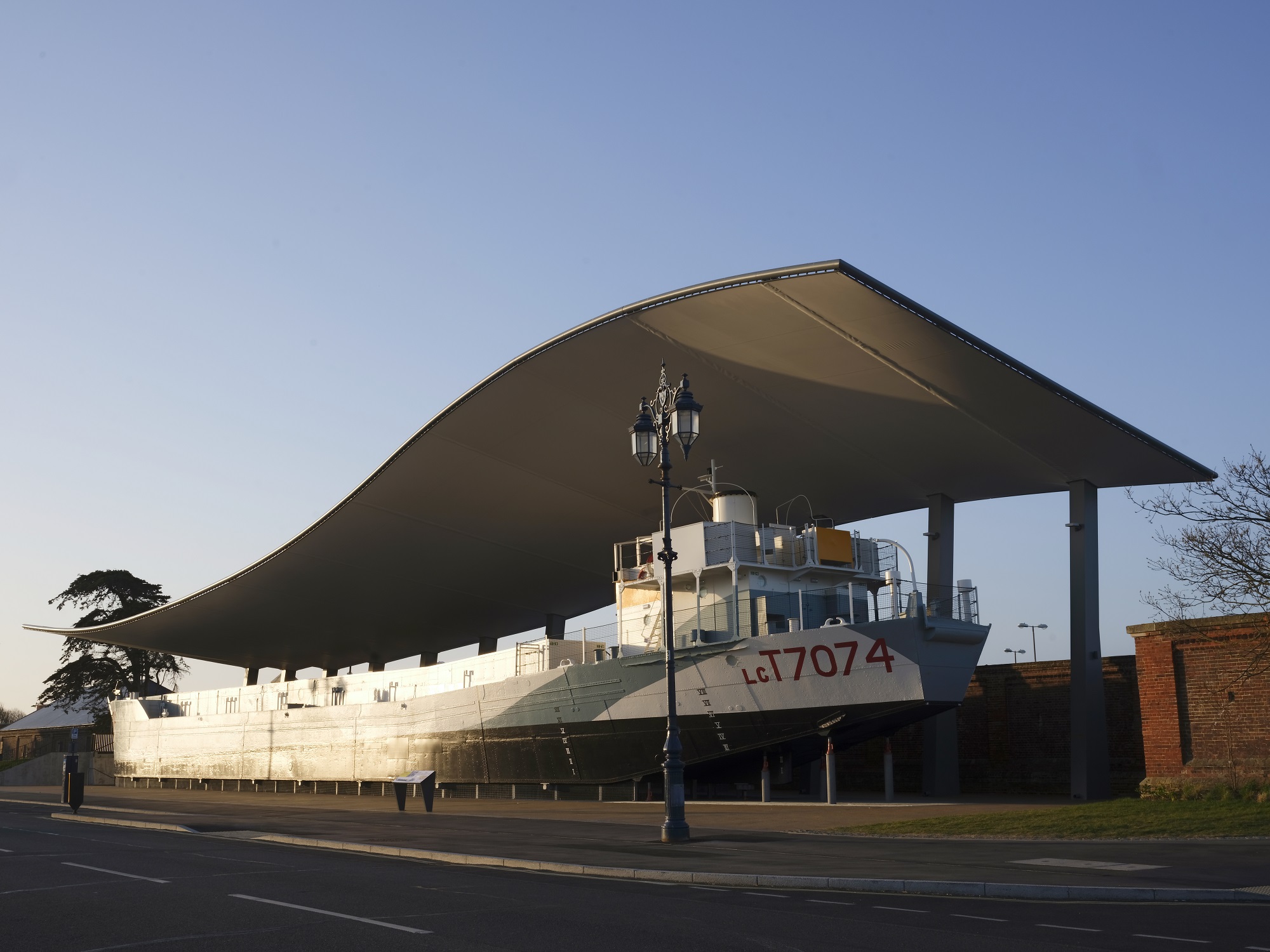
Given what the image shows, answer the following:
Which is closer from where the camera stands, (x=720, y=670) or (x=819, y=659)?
(x=819, y=659)

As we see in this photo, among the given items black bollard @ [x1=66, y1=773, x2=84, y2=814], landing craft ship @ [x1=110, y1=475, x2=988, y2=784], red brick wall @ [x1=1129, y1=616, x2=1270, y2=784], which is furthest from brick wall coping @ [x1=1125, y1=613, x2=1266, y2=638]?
black bollard @ [x1=66, y1=773, x2=84, y2=814]

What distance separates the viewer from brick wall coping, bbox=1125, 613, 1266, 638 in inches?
887

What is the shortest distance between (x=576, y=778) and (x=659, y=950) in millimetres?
23864

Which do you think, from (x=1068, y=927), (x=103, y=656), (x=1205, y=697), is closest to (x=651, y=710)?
(x=1205, y=697)

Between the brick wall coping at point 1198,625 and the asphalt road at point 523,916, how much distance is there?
556 inches

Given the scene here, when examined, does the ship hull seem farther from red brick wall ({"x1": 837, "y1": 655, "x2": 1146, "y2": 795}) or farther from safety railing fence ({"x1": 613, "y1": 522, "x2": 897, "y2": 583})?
red brick wall ({"x1": 837, "y1": 655, "x2": 1146, "y2": 795})

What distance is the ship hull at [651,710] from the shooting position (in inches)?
982

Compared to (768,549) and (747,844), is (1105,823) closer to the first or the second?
(747,844)

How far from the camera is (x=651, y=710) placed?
2830 centimetres

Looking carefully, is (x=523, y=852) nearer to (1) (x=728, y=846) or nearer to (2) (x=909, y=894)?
(1) (x=728, y=846)

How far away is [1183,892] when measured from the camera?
34.9 ft

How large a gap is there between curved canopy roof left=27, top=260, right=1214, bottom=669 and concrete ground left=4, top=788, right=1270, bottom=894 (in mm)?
9692

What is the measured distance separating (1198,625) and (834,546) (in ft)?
28.4

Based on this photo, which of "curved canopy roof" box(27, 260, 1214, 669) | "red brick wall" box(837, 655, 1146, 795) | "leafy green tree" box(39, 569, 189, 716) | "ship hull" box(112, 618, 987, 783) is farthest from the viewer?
"leafy green tree" box(39, 569, 189, 716)
